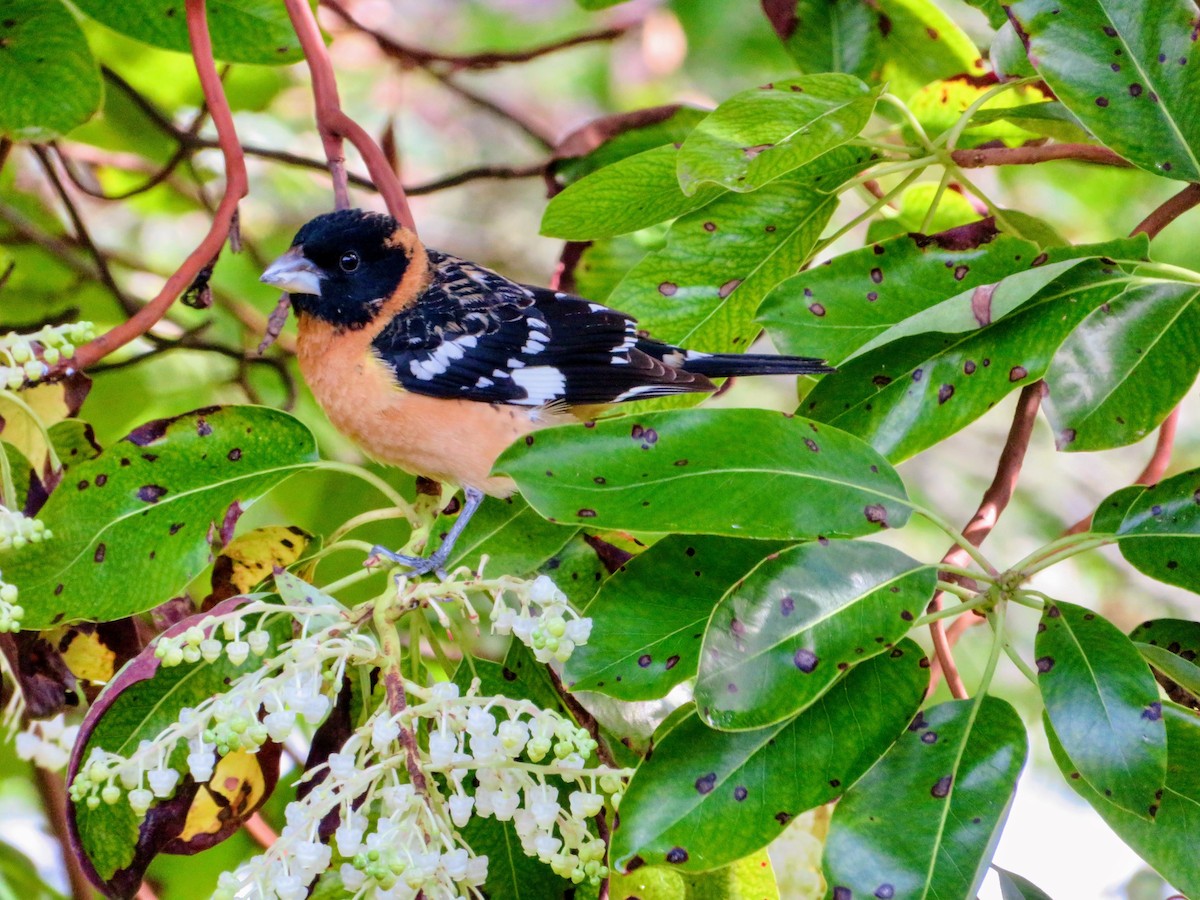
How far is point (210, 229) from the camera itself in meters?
1.33

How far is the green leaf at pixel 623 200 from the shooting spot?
137 centimetres

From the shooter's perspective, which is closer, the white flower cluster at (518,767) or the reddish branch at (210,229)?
the white flower cluster at (518,767)

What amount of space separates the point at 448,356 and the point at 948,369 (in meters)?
0.63

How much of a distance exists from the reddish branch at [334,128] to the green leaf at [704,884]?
79cm

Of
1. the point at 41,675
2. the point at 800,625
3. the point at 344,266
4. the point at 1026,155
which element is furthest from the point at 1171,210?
the point at 41,675

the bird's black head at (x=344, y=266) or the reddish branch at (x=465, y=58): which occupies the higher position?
the reddish branch at (x=465, y=58)

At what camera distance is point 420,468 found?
144 centimetres

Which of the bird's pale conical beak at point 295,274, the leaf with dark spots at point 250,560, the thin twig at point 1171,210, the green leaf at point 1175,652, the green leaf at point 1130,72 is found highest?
the green leaf at point 1130,72

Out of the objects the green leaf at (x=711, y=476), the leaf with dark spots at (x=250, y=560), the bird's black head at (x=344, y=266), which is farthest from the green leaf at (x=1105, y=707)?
the bird's black head at (x=344, y=266)

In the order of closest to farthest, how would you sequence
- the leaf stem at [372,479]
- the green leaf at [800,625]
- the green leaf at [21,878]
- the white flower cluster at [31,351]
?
the green leaf at [800,625] → the white flower cluster at [31,351] → the leaf stem at [372,479] → the green leaf at [21,878]

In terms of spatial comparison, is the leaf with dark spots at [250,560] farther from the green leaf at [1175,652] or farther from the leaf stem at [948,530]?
the green leaf at [1175,652]

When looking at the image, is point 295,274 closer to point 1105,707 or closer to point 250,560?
point 250,560

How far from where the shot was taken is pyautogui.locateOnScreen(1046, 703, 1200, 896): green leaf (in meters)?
0.96

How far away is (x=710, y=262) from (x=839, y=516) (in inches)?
19.0
